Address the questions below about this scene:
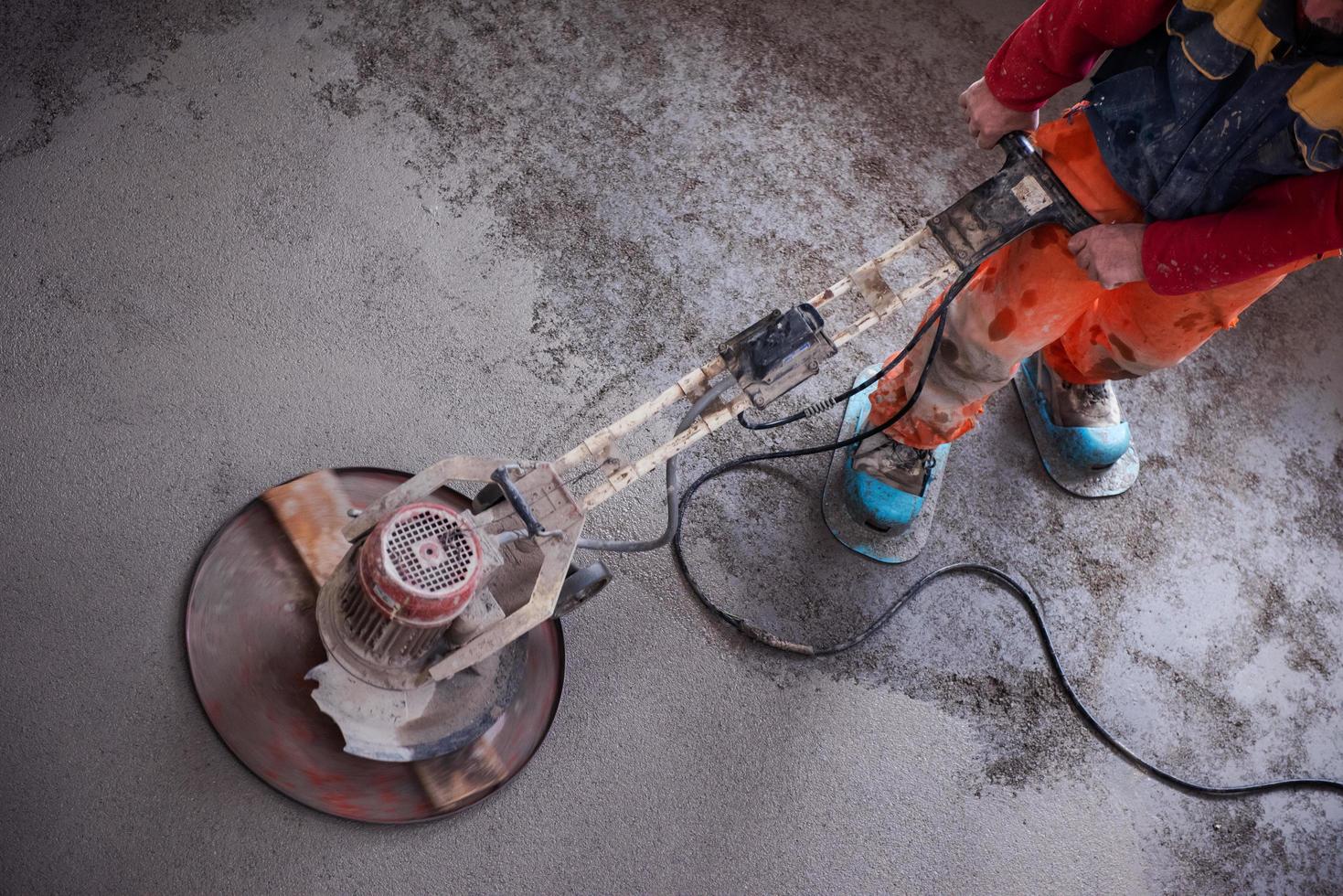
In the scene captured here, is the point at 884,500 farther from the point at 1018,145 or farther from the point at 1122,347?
the point at 1018,145

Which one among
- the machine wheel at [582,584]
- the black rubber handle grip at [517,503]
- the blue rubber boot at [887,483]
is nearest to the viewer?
the black rubber handle grip at [517,503]

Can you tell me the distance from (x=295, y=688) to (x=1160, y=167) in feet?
5.16

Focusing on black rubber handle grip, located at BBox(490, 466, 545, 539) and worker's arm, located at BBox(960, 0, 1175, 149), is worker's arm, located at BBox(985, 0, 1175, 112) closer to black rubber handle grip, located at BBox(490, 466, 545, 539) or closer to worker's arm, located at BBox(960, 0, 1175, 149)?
worker's arm, located at BBox(960, 0, 1175, 149)

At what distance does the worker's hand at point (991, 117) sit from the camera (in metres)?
1.58

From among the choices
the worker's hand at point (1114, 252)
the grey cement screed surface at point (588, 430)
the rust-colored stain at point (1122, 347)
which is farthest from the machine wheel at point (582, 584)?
the rust-colored stain at point (1122, 347)

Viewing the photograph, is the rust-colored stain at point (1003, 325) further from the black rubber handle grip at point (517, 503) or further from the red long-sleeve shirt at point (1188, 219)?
the black rubber handle grip at point (517, 503)

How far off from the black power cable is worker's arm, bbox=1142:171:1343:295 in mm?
422

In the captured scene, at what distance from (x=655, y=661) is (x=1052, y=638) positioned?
84cm

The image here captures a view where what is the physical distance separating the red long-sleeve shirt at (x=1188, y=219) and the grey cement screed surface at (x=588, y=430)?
835 millimetres

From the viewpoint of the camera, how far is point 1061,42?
1449 millimetres

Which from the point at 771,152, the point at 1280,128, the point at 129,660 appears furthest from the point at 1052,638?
the point at 129,660

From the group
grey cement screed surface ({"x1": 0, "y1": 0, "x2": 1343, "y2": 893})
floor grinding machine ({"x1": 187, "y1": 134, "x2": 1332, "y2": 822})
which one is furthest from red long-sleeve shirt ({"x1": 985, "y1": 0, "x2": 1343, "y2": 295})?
grey cement screed surface ({"x1": 0, "y1": 0, "x2": 1343, "y2": 893})

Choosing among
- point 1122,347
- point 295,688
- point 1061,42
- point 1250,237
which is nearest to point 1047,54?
point 1061,42

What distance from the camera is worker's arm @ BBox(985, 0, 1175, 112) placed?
138cm
